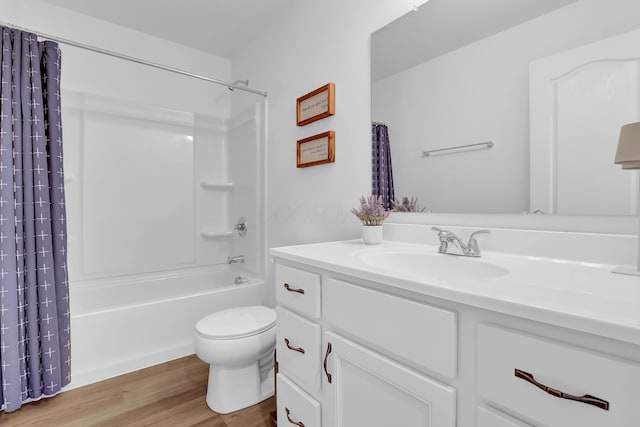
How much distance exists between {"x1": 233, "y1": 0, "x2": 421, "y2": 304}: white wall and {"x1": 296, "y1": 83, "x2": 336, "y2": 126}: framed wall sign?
0.04 m

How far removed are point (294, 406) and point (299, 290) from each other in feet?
1.46

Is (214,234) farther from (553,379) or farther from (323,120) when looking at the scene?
(553,379)

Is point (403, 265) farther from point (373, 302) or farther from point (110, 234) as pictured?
point (110, 234)

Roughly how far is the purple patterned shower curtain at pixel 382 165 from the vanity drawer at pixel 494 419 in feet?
3.21

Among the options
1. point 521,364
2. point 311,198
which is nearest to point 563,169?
point 521,364

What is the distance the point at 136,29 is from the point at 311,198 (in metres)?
2.02

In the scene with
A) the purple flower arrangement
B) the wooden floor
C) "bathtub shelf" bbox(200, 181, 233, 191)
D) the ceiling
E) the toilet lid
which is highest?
the ceiling

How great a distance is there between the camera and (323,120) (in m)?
1.80

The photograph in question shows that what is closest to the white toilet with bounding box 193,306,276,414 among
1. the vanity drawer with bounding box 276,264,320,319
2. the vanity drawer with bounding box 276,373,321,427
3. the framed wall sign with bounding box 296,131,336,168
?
the vanity drawer with bounding box 276,373,321,427

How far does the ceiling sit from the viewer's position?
81.4 inches

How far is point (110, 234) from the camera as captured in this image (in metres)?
2.37

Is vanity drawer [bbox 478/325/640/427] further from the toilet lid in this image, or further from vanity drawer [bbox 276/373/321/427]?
the toilet lid

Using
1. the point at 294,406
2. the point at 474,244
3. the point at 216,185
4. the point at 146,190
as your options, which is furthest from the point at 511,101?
the point at 146,190

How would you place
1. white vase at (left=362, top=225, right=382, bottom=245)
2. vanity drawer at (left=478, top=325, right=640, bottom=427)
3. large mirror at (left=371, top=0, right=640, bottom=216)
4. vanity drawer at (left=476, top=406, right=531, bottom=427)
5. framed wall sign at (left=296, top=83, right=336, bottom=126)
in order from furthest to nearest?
framed wall sign at (left=296, top=83, right=336, bottom=126) < white vase at (left=362, top=225, right=382, bottom=245) < large mirror at (left=371, top=0, right=640, bottom=216) < vanity drawer at (left=476, top=406, right=531, bottom=427) < vanity drawer at (left=478, top=325, right=640, bottom=427)
